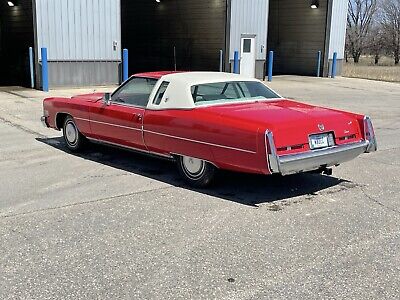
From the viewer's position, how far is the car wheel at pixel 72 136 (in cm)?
780

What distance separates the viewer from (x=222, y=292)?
3.57m

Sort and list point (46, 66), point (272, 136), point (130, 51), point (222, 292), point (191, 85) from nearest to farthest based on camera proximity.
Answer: point (222, 292) < point (272, 136) < point (191, 85) < point (46, 66) < point (130, 51)

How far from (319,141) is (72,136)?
13.3ft

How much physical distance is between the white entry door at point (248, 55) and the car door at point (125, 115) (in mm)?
16148

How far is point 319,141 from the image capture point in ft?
18.6

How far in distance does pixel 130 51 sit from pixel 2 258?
2670 centimetres

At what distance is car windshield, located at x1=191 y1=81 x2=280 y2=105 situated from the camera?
20.8 ft

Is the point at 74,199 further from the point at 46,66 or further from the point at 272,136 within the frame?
the point at 46,66

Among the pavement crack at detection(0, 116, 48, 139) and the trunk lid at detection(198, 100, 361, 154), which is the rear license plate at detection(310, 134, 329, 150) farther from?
the pavement crack at detection(0, 116, 48, 139)

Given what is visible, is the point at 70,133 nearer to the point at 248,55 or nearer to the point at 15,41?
the point at 15,41

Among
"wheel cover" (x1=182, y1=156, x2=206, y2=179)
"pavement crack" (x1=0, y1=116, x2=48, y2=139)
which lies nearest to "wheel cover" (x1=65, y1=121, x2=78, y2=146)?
"pavement crack" (x1=0, y1=116, x2=48, y2=139)

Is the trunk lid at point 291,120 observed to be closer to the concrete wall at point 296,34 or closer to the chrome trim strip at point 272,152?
the chrome trim strip at point 272,152

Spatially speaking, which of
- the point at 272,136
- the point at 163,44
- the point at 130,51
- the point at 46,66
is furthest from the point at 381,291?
the point at 130,51

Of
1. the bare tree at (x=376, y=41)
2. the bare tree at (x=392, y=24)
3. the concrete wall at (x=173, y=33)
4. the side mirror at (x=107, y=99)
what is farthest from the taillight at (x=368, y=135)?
the bare tree at (x=376, y=41)
